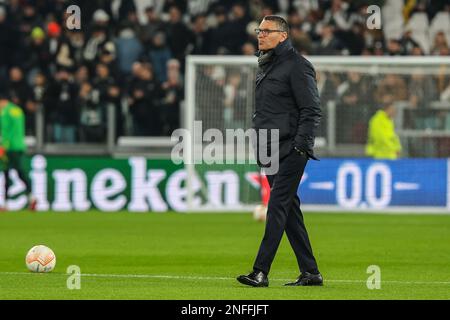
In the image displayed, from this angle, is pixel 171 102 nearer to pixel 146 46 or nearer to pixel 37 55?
pixel 146 46

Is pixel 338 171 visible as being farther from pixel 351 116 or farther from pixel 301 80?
pixel 301 80

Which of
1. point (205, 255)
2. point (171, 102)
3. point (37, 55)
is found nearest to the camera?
point (205, 255)

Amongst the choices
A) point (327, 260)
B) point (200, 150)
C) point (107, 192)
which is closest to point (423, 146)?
point (200, 150)

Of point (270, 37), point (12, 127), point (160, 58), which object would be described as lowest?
point (12, 127)

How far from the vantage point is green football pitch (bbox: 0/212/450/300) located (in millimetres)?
11461

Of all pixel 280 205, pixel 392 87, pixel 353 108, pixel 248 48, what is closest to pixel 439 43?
pixel 392 87

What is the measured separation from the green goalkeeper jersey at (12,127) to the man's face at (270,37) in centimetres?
1436

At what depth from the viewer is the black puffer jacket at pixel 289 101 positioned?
11.5 metres

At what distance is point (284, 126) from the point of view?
38.2 feet

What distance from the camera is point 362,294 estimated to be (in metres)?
11.3

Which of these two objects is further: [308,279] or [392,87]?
[392,87]

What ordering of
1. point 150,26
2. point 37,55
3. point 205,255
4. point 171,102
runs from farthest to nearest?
point 150,26, point 37,55, point 171,102, point 205,255

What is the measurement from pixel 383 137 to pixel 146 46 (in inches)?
213

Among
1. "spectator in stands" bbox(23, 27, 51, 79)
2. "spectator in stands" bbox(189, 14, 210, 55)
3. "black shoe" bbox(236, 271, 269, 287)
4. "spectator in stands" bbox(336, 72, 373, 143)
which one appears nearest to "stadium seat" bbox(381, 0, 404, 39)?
"spectator in stands" bbox(336, 72, 373, 143)
